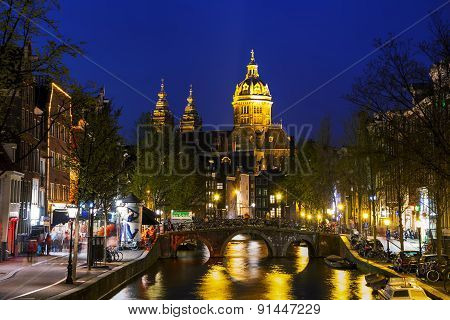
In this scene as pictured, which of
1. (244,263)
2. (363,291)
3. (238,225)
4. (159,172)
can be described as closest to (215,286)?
(363,291)

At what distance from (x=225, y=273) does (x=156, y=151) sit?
99.9 feet

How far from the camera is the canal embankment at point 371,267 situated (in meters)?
36.2

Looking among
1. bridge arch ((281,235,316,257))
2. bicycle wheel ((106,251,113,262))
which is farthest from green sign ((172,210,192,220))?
bicycle wheel ((106,251,113,262))

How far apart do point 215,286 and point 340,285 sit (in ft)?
28.5

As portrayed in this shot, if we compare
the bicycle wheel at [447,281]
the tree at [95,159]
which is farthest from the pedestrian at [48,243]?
the bicycle wheel at [447,281]

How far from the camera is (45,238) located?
5647 centimetres

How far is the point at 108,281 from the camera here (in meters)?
40.3

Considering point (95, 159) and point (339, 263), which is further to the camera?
point (339, 263)

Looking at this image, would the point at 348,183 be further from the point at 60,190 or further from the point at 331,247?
the point at 60,190

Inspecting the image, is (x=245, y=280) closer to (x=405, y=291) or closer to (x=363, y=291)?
(x=363, y=291)

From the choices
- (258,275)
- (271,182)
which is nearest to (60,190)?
(258,275)

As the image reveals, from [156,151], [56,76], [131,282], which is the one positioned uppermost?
[156,151]

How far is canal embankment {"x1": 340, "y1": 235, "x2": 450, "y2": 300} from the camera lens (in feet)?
119

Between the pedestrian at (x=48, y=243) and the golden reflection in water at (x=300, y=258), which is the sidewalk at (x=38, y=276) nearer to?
the pedestrian at (x=48, y=243)
